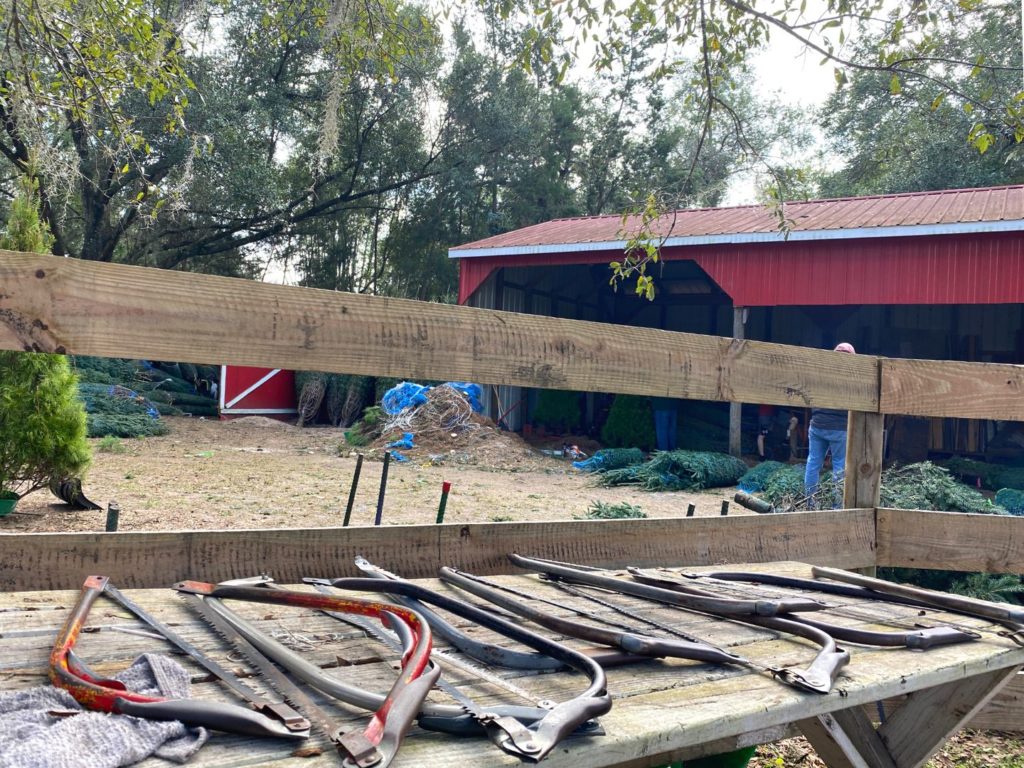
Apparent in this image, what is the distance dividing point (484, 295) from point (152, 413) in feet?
25.3

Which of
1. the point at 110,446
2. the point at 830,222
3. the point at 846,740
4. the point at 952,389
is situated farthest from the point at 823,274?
the point at 846,740

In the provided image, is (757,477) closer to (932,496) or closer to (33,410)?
(932,496)

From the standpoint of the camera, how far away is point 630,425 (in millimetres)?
17469

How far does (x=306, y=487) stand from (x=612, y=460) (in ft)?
19.0

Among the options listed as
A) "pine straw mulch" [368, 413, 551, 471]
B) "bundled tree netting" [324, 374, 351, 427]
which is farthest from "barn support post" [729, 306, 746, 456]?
"bundled tree netting" [324, 374, 351, 427]

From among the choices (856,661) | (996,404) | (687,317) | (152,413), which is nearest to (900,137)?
(687,317)

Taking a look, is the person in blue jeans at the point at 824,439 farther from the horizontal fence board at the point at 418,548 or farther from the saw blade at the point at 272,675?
the saw blade at the point at 272,675

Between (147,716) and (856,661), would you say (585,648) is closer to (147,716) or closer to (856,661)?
(856,661)

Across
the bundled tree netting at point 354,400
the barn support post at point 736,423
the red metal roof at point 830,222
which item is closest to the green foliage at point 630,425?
the barn support post at point 736,423

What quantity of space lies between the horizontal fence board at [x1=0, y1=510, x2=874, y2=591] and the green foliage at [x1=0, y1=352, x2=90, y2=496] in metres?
6.69

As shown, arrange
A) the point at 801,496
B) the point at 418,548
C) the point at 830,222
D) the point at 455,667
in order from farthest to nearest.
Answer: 1. the point at 830,222
2. the point at 801,496
3. the point at 418,548
4. the point at 455,667

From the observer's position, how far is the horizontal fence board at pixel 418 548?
2.10m

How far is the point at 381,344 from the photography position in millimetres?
2078

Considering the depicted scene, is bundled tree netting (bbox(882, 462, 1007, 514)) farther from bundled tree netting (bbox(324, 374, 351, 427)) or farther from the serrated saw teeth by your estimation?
bundled tree netting (bbox(324, 374, 351, 427))
